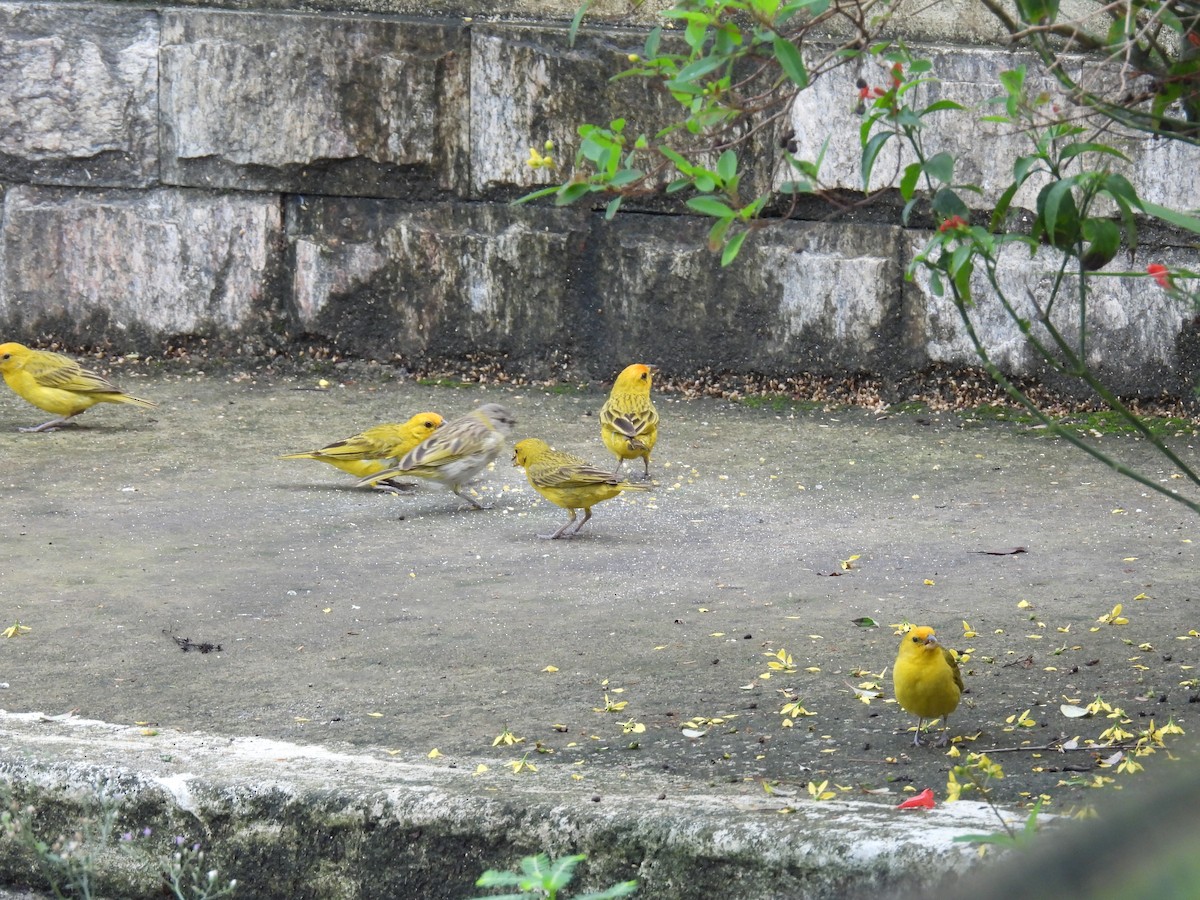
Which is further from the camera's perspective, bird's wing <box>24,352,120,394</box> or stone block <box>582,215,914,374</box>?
stone block <box>582,215,914,374</box>

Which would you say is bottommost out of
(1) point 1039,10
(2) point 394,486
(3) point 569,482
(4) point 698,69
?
(2) point 394,486

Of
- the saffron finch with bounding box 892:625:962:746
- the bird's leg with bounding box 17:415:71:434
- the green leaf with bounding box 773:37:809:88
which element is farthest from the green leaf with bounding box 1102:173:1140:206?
the bird's leg with bounding box 17:415:71:434

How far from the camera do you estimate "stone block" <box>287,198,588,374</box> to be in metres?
7.75

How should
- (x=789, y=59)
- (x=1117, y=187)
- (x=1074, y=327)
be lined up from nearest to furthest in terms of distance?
(x=789, y=59) → (x=1117, y=187) → (x=1074, y=327)

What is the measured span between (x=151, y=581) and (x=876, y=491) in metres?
2.94

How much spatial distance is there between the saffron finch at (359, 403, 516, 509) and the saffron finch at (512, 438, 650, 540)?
0.28 meters

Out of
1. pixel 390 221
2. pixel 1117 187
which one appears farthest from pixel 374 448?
pixel 1117 187

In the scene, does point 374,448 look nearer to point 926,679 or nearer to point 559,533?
point 559,533

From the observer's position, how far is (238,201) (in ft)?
25.7

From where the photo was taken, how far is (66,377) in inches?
272

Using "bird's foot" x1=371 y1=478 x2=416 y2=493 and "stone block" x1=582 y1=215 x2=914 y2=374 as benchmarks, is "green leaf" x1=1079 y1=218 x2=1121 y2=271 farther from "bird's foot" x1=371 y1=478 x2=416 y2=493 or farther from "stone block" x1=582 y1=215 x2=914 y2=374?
"stone block" x1=582 y1=215 x2=914 y2=374

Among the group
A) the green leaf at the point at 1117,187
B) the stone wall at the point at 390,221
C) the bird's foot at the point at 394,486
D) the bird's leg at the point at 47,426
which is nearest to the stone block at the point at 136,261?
the stone wall at the point at 390,221

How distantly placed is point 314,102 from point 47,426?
212 centimetres

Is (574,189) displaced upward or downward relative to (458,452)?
upward
